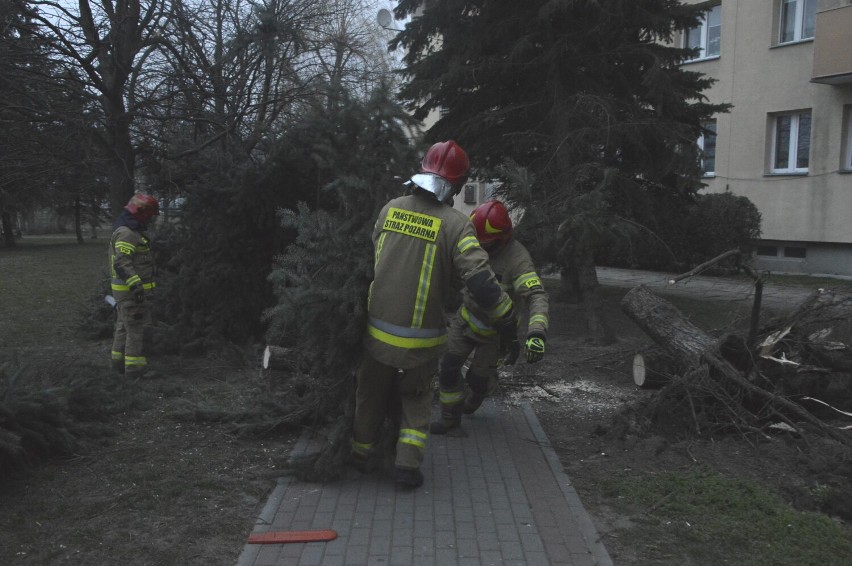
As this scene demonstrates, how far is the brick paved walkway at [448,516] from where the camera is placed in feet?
A: 12.1

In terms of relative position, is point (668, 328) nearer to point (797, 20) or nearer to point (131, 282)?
point (131, 282)

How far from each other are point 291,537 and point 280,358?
111 inches

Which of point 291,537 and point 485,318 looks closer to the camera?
point 291,537

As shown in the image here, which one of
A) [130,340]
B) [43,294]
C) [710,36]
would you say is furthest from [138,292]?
[710,36]

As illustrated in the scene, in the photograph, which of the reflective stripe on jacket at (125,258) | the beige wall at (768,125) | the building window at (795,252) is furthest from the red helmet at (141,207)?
the building window at (795,252)

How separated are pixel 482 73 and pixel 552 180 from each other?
1.81 meters

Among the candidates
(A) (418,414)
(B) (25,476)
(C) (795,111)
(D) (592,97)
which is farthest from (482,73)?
(C) (795,111)

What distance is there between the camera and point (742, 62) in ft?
57.3

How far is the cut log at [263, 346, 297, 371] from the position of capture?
6.48 m

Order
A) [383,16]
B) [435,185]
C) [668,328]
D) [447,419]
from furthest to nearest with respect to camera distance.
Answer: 1. [383,16]
2. [668,328]
3. [447,419]
4. [435,185]

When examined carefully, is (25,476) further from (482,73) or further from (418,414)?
(482,73)

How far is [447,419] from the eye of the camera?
561cm

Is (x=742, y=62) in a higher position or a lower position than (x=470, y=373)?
higher

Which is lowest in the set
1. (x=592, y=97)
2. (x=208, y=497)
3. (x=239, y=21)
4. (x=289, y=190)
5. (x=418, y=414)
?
(x=208, y=497)
